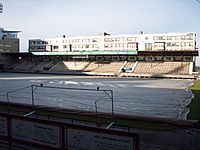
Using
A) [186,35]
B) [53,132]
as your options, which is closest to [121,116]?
[53,132]

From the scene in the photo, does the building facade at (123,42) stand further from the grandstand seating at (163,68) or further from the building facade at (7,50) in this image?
the grandstand seating at (163,68)

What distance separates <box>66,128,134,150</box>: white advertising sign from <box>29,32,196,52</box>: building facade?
6892 centimetres

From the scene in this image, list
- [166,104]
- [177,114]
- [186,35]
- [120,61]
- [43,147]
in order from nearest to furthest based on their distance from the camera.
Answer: [43,147], [177,114], [166,104], [120,61], [186,35]

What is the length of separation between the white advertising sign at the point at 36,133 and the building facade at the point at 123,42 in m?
68.5

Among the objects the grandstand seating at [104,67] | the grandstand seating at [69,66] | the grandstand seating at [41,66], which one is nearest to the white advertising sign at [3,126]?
the grandstand seating at [104,67]

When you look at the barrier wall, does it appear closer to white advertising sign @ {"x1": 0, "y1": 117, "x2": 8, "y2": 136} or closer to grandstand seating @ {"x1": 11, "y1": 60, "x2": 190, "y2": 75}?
white advertising sign @ {"x1": 0, "y1": 117, "x2": 8, "y2": 136}

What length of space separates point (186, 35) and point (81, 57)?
43693 mm

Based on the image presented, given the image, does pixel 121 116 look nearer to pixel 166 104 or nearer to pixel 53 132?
pixel 166 104

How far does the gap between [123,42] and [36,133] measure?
279 ft

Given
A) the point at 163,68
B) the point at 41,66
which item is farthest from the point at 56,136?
the point at 41,66

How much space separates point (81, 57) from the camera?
56.1 m

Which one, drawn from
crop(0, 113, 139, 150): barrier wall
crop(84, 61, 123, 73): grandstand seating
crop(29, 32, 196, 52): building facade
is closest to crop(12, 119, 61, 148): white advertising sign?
crop(0, 113, 139, 150): barrier wall

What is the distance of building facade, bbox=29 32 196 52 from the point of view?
82250 mm

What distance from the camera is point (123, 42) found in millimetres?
88812
